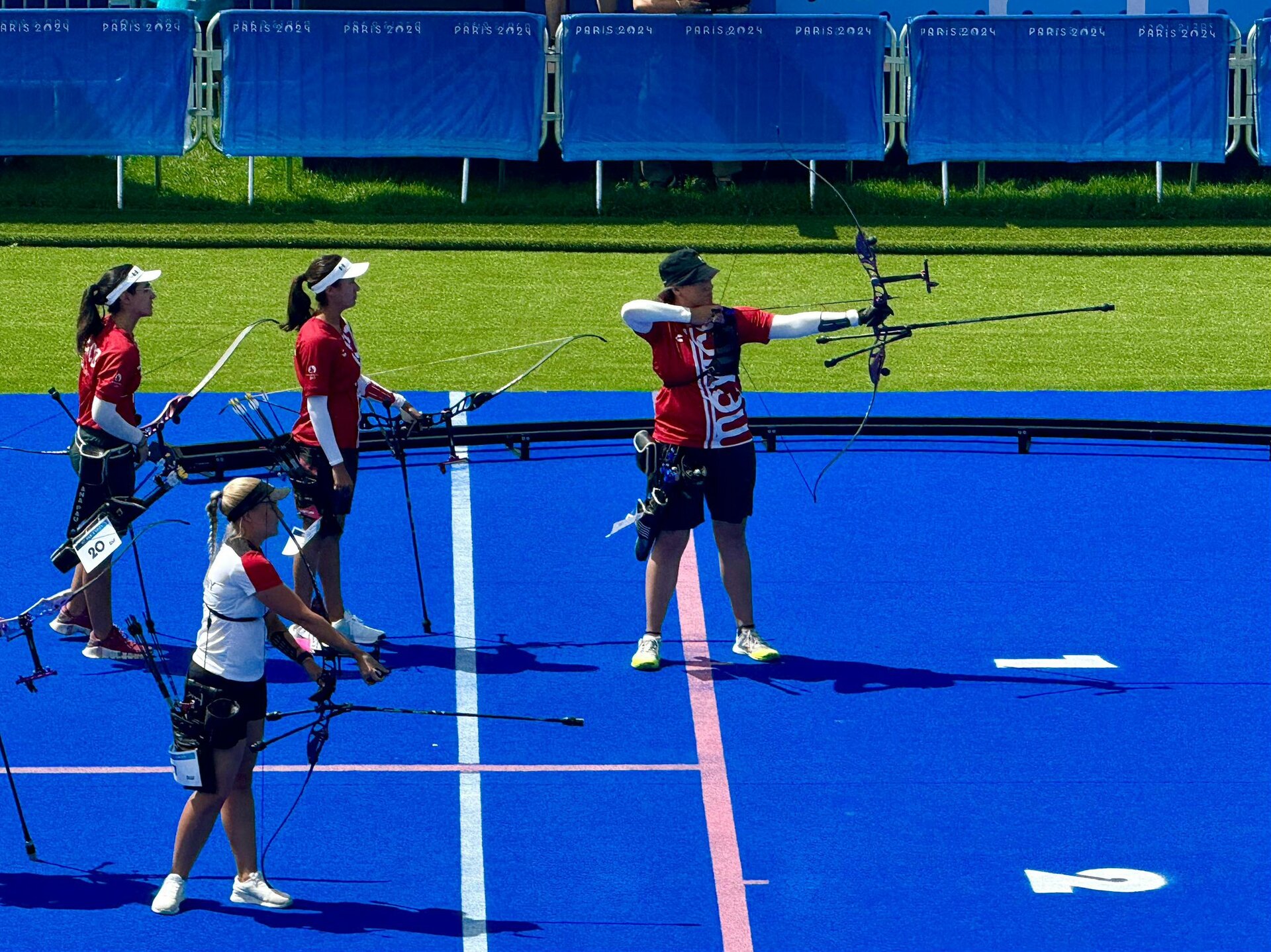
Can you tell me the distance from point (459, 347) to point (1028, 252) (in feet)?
24.0

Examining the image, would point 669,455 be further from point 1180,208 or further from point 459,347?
point 1180,208

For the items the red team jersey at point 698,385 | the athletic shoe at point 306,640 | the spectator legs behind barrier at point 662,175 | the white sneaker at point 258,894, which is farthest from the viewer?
the spectator legs behind barrier at point 662,175

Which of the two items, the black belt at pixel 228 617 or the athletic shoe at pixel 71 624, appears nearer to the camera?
the black belt at pixel 228 617

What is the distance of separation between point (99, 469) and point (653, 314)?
3.14m

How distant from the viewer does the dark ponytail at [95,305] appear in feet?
34.9

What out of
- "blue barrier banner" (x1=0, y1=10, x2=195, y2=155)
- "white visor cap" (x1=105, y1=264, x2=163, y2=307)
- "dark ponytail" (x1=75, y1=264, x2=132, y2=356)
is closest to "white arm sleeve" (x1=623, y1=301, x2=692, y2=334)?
"white visor cap" (x1=105, y1=264, x2=163, y2=307)

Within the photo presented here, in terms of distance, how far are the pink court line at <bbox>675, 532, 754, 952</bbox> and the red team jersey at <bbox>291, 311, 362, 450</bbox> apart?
2.30 m

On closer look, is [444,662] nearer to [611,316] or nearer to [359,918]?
[359,918]

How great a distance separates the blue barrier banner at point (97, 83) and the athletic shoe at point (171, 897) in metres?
16.8

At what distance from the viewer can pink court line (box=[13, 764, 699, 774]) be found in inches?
373

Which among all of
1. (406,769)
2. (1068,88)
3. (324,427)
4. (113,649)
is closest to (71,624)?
(113,649)

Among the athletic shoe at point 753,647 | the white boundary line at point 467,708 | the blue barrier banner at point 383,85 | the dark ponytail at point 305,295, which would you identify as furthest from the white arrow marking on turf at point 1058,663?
the blue barrier banner at point 383,85

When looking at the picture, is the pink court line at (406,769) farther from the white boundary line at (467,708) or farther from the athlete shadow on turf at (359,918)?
the athlete shadow on turf at (359,918)

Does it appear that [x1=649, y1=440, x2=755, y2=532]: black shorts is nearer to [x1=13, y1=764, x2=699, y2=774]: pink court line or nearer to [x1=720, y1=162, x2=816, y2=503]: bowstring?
[x1=720, y1=162, x2=816, y2=503]: bowstring
